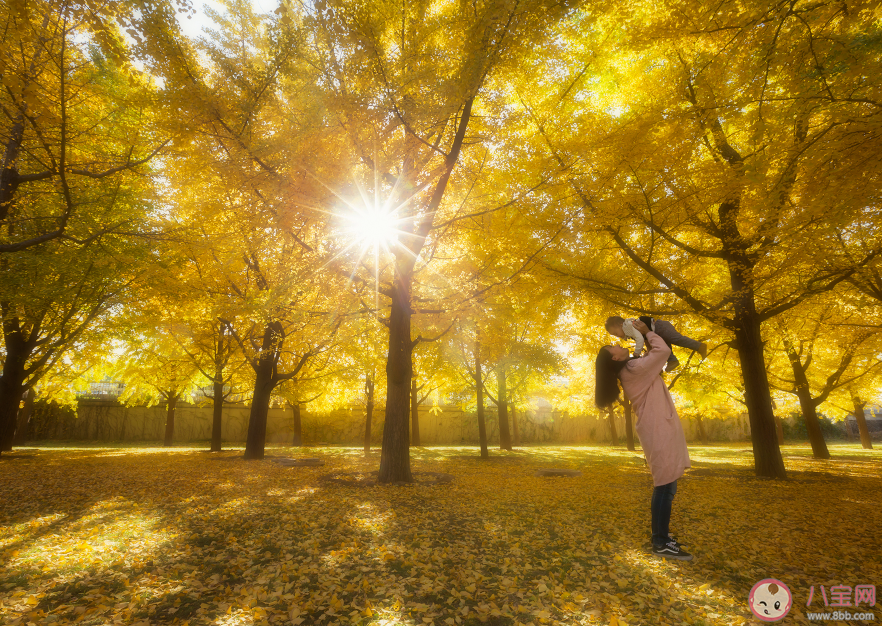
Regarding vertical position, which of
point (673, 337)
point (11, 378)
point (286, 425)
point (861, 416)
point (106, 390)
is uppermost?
point (106, 390)

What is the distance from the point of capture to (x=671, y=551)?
141 inches

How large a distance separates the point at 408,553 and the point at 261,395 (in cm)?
974

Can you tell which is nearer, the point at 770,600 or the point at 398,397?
the point at 770,600

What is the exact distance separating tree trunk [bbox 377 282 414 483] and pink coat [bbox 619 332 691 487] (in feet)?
15.0

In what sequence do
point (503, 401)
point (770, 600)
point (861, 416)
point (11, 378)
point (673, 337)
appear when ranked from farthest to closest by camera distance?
→ point (861, 416) → point (503, 401) → point (11, 378) → point (673, 337) → point (770, 600)

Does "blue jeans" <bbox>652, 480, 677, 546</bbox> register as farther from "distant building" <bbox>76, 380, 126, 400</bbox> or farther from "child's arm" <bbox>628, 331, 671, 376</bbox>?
"distant building" <bbox>76, 380, 126, 400</bbox>

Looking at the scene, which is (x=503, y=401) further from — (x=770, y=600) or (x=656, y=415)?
(x=770, y=600)

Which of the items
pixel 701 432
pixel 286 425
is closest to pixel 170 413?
pixel 286 425

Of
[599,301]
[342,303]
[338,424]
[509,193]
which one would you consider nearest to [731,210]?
[599,301]

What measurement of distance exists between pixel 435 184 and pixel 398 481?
5607mm

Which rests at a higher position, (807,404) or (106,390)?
(106,390)

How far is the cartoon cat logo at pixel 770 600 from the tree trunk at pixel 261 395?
11365 mm

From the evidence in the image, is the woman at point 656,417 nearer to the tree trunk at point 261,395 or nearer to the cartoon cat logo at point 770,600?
the cartoon cat logo at point 770,600

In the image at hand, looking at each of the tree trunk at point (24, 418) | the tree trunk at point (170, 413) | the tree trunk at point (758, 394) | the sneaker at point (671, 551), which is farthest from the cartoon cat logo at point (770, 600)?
the tree trunk at point (24, 418)
